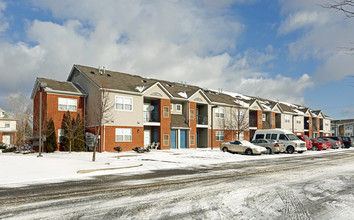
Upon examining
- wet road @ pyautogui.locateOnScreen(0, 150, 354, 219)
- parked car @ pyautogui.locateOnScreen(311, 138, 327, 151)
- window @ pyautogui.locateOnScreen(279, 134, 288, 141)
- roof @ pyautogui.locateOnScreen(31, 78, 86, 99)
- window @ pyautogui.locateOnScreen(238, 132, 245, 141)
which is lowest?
parked car @ pyautogui.locateOnScreen(311, 138, 327, 151)

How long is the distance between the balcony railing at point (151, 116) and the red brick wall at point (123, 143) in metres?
1.75

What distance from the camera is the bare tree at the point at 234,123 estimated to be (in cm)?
4128

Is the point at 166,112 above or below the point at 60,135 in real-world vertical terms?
above

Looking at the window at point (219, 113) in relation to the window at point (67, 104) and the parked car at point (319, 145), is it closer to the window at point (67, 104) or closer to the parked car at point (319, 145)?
the parked car at point (319, 145)

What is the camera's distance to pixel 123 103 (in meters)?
30.3

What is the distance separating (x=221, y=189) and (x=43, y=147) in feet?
80.2

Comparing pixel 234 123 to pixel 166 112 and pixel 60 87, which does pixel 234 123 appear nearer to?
pixel 166 112

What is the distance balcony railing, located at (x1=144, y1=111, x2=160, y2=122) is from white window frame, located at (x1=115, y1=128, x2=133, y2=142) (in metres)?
2.94

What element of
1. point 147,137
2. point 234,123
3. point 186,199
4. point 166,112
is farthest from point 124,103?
point 186,199

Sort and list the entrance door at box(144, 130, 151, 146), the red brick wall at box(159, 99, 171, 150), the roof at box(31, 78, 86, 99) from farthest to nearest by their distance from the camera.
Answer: the entrance door at box(144, 130, 151, 146)
the red brick wall at box(159, 99, 171, 150)
the roof at box(31, 78, 86, 99)

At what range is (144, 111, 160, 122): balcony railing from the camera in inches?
1300

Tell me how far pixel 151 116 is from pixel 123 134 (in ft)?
16.4

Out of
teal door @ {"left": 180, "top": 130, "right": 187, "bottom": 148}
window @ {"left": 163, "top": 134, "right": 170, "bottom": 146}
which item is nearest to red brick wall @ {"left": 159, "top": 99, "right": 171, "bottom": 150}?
window @ {"left": 163, "top": 134, "right": 170, "bottom": 146}

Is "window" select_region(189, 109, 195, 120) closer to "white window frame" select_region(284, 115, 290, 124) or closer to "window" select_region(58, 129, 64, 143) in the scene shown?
Answer: "window" select_region(58, 129, 64, 143)
